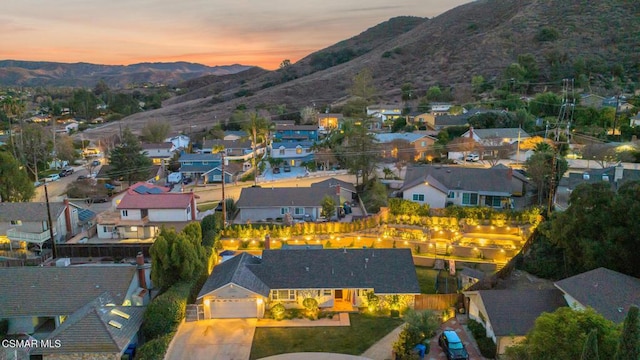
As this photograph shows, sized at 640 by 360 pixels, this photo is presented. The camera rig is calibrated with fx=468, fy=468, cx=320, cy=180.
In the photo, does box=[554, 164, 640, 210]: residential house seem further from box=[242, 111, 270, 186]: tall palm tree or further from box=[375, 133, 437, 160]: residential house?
box=[242, 111, 270, 186]: tall palm tree

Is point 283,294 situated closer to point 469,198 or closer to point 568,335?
point 568,335

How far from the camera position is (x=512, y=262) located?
2806 centimetres

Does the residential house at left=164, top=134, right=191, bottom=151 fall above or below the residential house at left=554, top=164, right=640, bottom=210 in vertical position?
below

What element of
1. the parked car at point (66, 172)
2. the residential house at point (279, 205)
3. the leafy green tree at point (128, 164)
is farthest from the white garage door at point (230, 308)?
the parked car at point (66, 172)

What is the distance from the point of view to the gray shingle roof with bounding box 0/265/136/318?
2250 cm

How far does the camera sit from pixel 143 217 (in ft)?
124

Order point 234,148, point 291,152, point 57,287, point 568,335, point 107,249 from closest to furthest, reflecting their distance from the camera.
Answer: point 568,335
point 57,287
point 107,249
point 291,152
point 234,148

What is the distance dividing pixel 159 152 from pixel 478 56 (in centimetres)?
8229

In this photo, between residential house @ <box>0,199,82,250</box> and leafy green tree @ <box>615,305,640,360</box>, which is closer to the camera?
leafy green tree @ <box>615,305,640,360</box>

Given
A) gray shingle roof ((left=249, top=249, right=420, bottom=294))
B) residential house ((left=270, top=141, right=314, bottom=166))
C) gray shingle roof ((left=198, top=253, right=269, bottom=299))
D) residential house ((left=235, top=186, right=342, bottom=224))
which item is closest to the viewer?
gray shingle roof ((left=198, top=253, right=269, bottom=299))

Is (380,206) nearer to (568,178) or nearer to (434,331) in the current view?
(568,178)

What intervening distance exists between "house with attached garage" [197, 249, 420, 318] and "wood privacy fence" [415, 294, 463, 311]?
44 cm

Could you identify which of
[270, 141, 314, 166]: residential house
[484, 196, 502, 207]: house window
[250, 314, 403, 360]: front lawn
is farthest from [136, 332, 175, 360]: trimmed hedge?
[270, 141, 314, 166]: residential house

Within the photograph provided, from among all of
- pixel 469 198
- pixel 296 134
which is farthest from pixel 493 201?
pixel 296 134
